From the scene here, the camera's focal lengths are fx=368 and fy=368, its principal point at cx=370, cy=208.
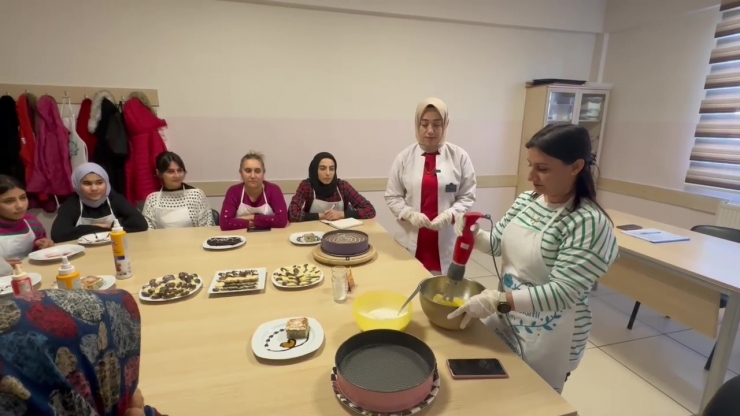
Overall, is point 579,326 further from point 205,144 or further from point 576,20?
point 576,20

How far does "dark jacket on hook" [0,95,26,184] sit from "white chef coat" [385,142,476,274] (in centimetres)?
285

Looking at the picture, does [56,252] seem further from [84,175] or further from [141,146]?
[141,146]

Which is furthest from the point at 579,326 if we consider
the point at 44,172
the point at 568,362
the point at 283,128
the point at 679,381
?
the point at 44,172

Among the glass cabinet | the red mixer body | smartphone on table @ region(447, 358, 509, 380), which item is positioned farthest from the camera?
the glass cabinet

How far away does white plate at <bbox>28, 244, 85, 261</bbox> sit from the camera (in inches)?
65.2

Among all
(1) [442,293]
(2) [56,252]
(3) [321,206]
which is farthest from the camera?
(3) [321,206]

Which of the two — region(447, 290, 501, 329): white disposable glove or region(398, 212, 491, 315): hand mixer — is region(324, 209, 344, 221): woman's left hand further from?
region(447, 290, 501, 329): white disposable glove

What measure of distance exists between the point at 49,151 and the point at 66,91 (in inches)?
19.2

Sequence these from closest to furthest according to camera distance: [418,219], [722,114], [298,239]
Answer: [298,239] → [418,219] → [722,114]

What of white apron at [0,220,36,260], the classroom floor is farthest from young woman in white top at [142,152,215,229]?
the classroom floor

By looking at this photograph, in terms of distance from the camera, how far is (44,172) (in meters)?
2.82

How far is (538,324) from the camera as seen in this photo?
1.19 metres

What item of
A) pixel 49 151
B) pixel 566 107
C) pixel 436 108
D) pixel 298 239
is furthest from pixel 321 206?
pixel 566 107

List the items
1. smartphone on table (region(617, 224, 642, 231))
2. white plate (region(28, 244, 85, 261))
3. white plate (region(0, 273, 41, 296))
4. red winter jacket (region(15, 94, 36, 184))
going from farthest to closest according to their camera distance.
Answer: red winter jacket (region(15, 94, 36, 184)) < smartphone on table (region(617, 224, 642, 231)) < white plate (region(28, 244, 85, 261)) < white plate (region(0, 273, 41, 296))
